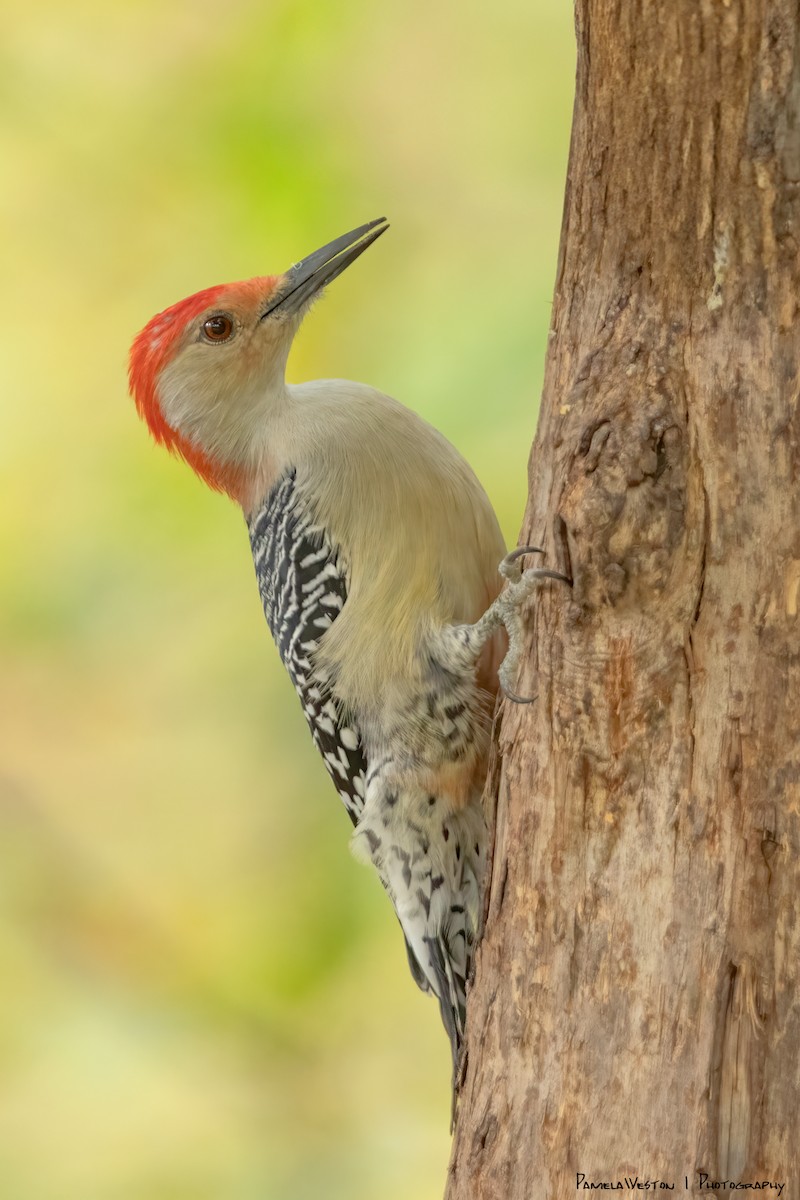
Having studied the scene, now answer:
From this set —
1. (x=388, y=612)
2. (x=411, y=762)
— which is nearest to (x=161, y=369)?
(x=388, y=612)

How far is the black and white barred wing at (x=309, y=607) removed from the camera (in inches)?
108

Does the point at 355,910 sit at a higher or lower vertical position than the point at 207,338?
lower

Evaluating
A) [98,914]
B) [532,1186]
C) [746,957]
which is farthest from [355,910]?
[746,957]

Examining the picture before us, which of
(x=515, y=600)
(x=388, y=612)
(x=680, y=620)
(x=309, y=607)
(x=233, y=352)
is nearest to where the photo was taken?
(x=680, y=620)

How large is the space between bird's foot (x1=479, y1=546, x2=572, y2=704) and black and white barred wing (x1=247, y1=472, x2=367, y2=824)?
1.93 ft

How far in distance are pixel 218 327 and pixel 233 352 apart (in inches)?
2.9

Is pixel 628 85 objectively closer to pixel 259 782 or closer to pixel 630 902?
pixel 630 902

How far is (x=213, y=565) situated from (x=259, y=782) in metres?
0.77

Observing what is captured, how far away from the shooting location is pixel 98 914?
4.29 meters

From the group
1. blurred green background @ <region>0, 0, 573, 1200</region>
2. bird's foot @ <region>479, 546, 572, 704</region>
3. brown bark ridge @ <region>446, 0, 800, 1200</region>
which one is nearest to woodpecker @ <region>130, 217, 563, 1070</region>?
bird's foot @ <region>479, 546, 572, 704</region>

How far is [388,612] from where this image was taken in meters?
2.60

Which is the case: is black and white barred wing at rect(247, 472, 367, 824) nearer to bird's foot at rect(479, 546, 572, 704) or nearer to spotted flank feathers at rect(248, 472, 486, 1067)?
spotted flank feathers at rect(248, 472, 486, 1067)

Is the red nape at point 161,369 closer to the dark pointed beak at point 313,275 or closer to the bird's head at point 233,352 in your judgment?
the bird's head at point 233,352

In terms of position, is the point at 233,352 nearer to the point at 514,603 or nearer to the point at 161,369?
the point at 161,369
